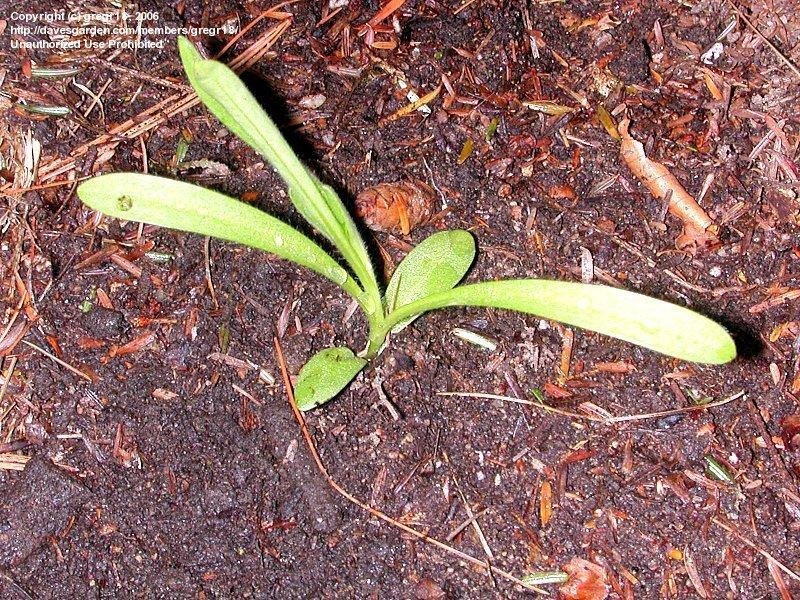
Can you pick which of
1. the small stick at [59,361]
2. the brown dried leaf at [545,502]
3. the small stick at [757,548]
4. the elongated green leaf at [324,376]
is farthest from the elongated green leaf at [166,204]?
the small stick at [757,548]

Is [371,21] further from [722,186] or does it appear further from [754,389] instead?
[754,389]

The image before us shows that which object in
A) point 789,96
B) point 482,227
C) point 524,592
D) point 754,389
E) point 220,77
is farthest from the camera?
point 789,96

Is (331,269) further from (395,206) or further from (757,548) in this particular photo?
(757,548)

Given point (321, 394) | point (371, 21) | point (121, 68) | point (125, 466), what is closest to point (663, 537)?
point (321, 394)

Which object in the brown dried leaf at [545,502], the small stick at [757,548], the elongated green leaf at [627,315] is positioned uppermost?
the elongated green leaf at [627,315]

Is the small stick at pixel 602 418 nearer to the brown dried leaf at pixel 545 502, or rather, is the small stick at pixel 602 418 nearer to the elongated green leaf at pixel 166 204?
the brown dried leaf at pixel 545 502
